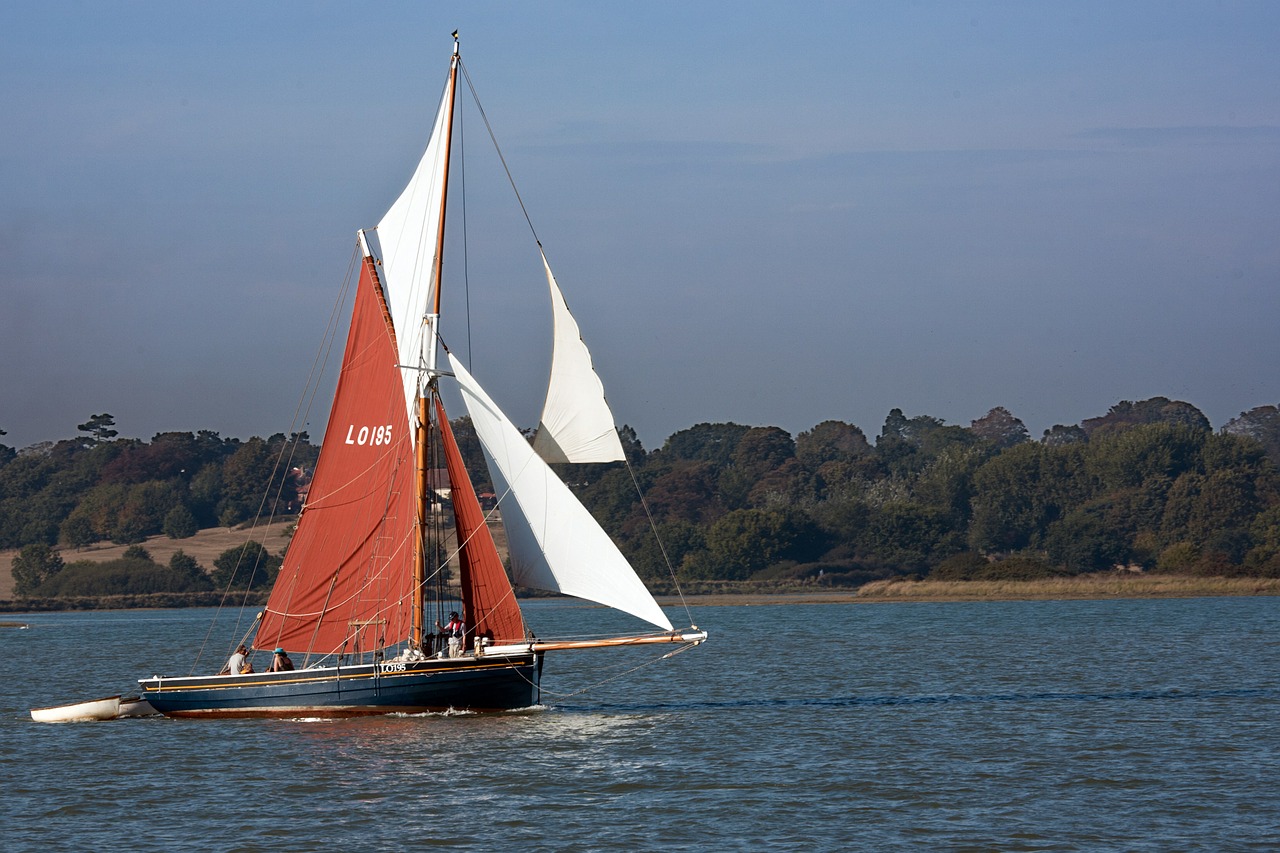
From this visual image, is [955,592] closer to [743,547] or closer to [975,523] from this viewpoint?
[743,547]

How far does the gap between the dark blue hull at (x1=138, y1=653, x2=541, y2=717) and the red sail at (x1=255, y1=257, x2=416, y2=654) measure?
178 centimetres

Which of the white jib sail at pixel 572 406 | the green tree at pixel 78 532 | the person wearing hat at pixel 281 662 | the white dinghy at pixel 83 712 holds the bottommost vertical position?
the white dinghy at pixel 83 712

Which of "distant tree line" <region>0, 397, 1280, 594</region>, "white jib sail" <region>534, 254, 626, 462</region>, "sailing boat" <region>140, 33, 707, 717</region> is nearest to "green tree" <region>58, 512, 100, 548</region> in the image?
"distant tree line" <region>0, 397, 1280, 594</region>

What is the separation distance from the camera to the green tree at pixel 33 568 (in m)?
177

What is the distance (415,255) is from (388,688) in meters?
10.1

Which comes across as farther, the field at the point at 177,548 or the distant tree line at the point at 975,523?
the field at the point at 177,548

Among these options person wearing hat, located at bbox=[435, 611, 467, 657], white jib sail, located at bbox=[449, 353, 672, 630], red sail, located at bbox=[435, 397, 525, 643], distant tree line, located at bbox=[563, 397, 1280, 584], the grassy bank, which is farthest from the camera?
distant tree line, located at bbox=[563, 397, 1280, 584]

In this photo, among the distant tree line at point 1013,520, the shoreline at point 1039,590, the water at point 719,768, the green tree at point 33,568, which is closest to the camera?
the water at point 719,768

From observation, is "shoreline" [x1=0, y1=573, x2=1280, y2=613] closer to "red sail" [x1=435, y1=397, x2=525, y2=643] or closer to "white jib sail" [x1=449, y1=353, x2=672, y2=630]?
"red sail" [x1=435, y1=397, x2=525, y2=643]

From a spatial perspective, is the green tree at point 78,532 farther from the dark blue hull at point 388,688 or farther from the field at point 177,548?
the dark blue hull at point 388,688

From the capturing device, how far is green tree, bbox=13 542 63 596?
177 meters

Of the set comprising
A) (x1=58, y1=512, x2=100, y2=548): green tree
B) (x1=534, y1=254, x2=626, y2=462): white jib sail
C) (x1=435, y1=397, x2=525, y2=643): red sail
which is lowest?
(x1=435, y1=397, x2=525, y2=643): red sail

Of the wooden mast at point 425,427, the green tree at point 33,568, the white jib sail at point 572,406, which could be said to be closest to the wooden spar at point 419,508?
the wooden mast at point 425,427

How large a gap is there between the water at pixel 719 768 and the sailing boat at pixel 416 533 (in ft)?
3.31
